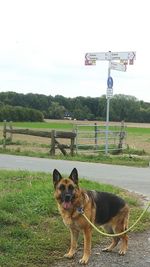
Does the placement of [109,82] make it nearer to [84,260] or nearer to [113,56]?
[113,56]

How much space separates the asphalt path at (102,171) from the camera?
44.1ft

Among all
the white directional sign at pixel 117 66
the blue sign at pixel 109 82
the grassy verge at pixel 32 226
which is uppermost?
the white directional sign at pixel 117 66

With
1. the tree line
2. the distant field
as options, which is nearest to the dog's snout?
the distant field

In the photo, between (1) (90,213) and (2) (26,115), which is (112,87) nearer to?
(1) (90,213)

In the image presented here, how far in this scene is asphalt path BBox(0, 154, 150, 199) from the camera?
13.4 metres

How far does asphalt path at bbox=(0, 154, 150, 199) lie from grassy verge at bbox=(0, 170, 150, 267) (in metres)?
2.20

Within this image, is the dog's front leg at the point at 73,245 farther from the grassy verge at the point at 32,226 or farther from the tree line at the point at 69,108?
the tree line at the point at 69,108

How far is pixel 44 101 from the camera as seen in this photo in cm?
10269

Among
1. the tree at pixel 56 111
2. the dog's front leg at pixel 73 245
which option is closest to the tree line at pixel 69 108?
the tree at pixel 56 111

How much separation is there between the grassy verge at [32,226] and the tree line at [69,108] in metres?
64.9

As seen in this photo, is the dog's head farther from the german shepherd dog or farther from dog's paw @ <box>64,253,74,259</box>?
dog's paw @ <box>64,253,74,259</box>

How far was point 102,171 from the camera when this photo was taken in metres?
16.4

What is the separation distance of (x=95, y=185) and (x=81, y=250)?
4.81 metres

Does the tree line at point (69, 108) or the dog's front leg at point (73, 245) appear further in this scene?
the tree line at point (69, 108)
